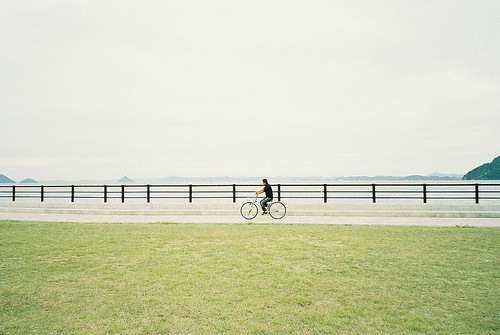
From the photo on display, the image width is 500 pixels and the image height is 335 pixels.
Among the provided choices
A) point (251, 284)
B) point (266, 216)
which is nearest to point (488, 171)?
point (266, 216)

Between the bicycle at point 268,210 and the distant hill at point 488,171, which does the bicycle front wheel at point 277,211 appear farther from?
the distant hill at point 488,171

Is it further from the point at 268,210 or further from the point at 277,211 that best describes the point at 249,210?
the point at 277,211

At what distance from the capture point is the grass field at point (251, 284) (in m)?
4.96

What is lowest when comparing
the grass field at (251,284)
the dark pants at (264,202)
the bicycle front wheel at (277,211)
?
the grass field at (251,284)

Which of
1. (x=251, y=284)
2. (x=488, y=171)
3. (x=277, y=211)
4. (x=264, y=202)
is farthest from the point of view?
(x=488, y=171)

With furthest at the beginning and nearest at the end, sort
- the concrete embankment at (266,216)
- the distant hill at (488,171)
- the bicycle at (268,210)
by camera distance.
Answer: the distant hill at (488,171), the bicycle at (268,210), the concrete embankment at (266,216)

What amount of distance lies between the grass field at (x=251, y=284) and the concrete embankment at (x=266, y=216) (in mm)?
4839

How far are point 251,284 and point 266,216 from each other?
492 inches

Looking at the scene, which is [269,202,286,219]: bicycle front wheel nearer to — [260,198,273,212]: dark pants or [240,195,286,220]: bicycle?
[240,195,286,220]: bicycle

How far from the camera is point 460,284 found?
6.57 m

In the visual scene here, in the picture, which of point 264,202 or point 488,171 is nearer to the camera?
point 264,202

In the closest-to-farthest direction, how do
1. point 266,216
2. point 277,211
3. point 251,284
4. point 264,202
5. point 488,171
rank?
1. point 251,284
2. point 277,211
3. point 264,202
4. point 266,216
5. point 488,171

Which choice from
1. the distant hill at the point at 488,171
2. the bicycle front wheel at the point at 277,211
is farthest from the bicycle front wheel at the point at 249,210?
the distant hill at the point at 488,171

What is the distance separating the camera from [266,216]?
1905cm
